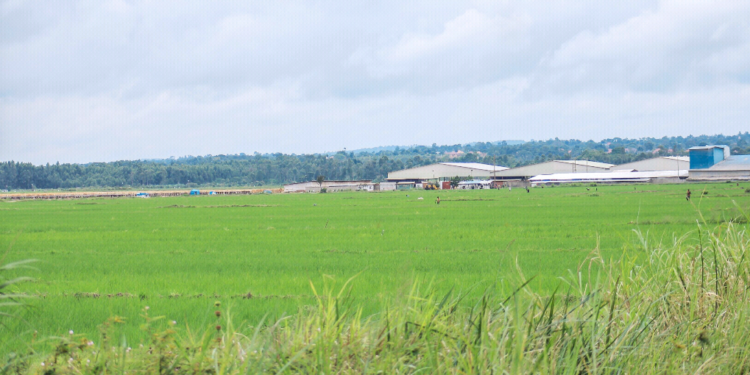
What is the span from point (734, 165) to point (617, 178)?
16854 millimetres

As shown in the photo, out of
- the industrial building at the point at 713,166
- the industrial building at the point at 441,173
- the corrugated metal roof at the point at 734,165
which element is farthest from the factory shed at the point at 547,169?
the corrugated metal roof at the point at 734,165

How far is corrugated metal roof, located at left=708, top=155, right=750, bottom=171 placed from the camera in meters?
94.4

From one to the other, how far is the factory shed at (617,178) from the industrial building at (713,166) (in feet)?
8.42

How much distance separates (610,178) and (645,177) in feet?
18.5

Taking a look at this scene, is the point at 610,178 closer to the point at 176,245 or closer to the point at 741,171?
the point at 741,171

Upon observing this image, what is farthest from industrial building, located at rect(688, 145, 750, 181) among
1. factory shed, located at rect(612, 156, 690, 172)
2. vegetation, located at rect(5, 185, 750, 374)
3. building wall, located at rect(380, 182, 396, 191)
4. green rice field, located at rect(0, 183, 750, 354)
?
vegetation, located at rect(5, 185, 750, 374)

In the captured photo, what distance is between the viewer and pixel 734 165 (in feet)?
315

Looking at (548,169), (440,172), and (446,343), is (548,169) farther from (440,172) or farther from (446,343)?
(446,343)

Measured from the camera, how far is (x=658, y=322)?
607 centimetres

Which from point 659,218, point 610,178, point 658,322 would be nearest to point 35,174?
point 610,178

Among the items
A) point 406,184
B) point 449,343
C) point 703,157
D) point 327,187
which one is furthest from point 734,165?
point 449,343

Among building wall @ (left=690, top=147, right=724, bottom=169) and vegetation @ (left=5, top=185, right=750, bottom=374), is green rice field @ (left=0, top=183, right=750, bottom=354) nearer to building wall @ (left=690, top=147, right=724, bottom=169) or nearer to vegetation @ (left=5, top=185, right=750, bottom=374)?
vegetation @ (left=5, top=185, right=750, bottom=374)

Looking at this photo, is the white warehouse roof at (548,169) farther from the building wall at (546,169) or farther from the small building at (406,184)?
the small building at (406,184)

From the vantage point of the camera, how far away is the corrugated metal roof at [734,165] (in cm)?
9444
